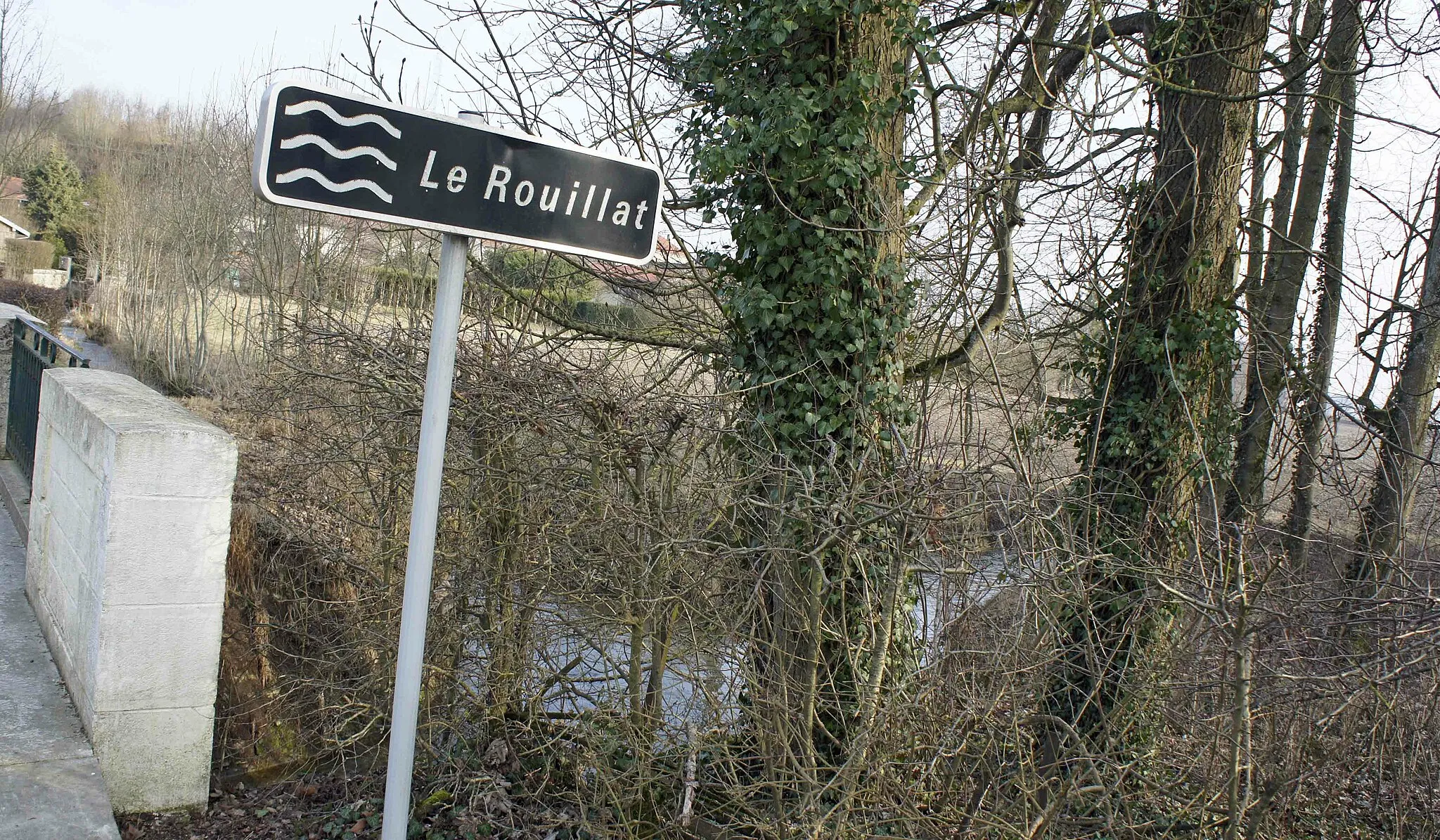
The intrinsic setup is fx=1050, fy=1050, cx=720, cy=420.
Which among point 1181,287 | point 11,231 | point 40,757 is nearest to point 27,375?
point 40,757

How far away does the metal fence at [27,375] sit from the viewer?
646 cm

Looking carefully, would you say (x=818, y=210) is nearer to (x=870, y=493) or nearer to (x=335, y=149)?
(x=870, y=493)

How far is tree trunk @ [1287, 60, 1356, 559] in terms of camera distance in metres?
8.57

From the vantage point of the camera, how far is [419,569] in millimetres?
2070

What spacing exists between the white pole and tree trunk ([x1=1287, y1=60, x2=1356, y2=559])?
741 cm

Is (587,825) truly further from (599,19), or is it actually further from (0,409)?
(0,409)

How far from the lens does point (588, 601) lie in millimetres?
4855

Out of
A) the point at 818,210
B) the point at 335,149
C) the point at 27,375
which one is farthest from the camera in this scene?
the point at 27,375

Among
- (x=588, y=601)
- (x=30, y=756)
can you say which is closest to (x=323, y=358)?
(x=588, y=601)

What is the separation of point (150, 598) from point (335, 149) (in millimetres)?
2641

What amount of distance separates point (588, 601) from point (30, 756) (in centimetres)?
219

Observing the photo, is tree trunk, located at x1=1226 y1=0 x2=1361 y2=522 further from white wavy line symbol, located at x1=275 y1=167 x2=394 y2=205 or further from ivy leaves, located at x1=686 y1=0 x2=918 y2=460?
white wavy line symbol, located at x1=275 y1=167 x2=394 y2=205

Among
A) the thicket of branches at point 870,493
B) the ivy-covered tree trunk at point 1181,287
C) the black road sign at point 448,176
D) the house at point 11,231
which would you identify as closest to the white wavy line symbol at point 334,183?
the black road sign at point 448,176

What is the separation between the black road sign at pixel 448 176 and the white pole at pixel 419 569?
0.16 meters
